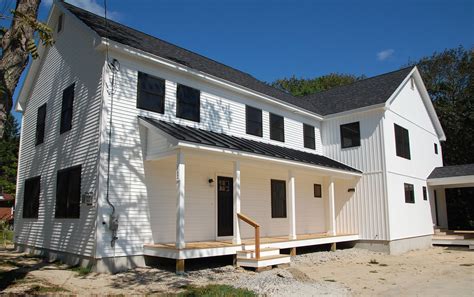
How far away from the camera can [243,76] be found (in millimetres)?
18766

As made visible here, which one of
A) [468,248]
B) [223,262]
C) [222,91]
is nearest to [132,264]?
[223,262]

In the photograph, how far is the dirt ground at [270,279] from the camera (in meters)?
8.12

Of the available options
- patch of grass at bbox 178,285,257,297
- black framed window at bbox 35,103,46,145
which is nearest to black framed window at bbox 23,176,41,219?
black framed window at bbox 35,103,46,145

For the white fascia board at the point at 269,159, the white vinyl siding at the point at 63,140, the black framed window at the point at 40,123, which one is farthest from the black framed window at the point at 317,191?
the black framed window at the point at 40,123

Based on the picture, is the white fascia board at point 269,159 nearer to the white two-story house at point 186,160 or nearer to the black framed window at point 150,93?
the white two-story house at point 186,160

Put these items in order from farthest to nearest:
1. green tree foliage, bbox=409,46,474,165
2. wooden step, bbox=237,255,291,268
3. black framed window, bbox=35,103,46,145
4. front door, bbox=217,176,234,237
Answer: green tree foliage, bbox=409,46,474,165
black framed window, bbox=35,103,46,145
front door, bbox=217,176,234,237
wooden step, bbox=237,255,291,268

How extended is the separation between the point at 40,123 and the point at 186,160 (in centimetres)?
661

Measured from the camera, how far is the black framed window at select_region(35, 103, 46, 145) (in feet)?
47.8

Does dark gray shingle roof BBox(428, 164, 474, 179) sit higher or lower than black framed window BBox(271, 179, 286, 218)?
higher

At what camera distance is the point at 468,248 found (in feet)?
60.6

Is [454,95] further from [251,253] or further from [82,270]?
[82,270]

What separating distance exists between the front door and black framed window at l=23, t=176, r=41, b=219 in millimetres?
6570

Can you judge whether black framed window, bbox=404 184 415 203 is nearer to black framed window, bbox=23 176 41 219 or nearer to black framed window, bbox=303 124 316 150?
black framed window, bbox=303 124 316 150

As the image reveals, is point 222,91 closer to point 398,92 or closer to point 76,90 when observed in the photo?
point 76,90
